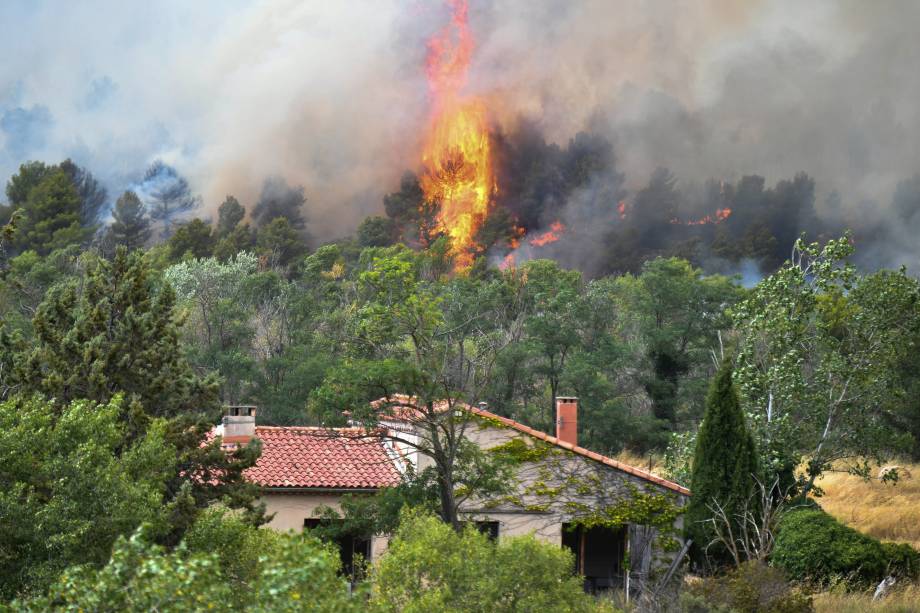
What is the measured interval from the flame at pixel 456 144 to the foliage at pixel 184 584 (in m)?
94.3

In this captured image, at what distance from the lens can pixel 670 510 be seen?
27578mm

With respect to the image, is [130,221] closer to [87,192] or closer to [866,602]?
[87,192]

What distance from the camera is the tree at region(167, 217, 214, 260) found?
315ft

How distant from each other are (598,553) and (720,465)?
6.03 meters

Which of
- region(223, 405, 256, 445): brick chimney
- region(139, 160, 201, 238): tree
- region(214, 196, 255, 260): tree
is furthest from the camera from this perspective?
region(139, 160, 201, 238): tree

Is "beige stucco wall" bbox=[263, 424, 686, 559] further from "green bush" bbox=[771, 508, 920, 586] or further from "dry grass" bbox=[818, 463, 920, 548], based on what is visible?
"dry grass" bbox=[818, 463, 920, 548]

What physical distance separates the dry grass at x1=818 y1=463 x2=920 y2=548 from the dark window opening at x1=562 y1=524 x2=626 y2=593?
254 inches

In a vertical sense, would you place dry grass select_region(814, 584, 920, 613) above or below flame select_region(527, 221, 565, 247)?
below

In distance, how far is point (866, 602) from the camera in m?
21.2

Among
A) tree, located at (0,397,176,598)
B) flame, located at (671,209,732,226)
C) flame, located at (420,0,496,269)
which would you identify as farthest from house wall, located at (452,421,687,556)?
flame, located at (671,209,732,226)

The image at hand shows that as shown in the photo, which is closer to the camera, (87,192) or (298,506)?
(298,506)

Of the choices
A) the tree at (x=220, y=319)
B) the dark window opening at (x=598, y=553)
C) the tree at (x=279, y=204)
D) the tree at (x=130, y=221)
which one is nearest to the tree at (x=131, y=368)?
the dark window opening at (x=598, y=553)

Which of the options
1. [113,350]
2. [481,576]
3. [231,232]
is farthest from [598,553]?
[231,232]

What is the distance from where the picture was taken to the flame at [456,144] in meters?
108
